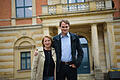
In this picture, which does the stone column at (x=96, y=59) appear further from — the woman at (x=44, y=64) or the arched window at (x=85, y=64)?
the woman at (x=44, y=64)

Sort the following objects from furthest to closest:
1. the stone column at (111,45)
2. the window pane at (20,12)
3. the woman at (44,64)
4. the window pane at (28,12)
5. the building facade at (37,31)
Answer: the window pane at (20,12), the window pane at (28,12), the building facade at (37,31), the stone column at (111,45), the woman at (44,64)

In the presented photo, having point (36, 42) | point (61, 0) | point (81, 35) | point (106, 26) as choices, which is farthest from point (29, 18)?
point (106, 26)

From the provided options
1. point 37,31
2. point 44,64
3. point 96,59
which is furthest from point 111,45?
point 44,64

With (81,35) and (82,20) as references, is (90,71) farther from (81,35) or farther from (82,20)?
(82,20)

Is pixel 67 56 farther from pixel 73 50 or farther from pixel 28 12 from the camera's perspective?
pixel 28 12

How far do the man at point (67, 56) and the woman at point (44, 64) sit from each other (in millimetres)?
186

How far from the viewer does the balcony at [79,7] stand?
532 inches

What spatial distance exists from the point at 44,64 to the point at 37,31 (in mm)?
12443

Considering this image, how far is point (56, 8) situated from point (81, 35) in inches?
163

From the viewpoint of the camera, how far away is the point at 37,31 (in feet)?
53.0

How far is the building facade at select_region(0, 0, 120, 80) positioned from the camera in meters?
13.8

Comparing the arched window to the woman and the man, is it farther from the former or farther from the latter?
the man

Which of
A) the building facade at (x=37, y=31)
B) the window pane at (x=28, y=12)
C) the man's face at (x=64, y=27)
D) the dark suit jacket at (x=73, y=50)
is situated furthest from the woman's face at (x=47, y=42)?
the window pane at (x=28, y=12)

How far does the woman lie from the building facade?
986cm
